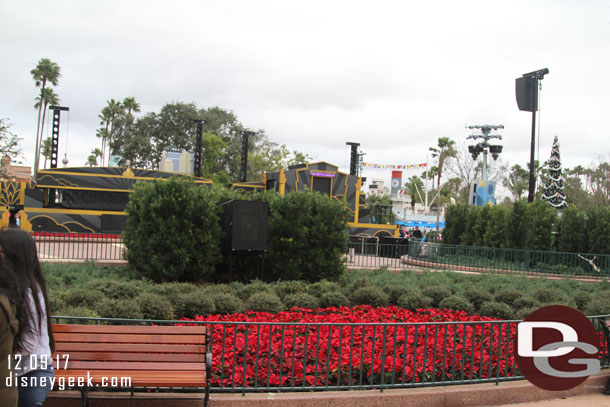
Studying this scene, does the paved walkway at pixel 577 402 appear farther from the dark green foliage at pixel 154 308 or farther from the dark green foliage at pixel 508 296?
the dark green foliage at pixel 154 308

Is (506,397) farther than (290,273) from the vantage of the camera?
No

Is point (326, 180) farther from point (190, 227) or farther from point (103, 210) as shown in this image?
point (190, 227)

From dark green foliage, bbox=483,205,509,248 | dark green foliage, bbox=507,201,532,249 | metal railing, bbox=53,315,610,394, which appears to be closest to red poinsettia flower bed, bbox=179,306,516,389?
metal railing, bbox=53,315,610,394

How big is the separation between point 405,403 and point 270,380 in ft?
4.82

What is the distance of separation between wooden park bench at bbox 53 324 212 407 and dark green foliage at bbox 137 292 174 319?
9.38ft

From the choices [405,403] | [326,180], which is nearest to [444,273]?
[405,403]

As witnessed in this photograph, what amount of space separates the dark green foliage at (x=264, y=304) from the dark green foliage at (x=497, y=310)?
3.86 meters

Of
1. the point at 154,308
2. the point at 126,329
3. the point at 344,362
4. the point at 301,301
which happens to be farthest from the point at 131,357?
the point at 301,301

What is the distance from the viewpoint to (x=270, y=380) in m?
5.75

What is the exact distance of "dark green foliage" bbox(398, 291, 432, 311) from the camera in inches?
394

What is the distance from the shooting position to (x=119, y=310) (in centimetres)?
738

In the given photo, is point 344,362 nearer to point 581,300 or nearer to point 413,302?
point 413,302

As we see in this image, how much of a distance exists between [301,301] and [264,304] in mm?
837

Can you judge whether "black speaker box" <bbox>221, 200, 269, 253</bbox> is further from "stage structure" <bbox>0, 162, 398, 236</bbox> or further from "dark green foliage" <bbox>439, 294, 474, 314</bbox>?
"stage structure" <bbox>0, 162, 398, 236</bbox>
